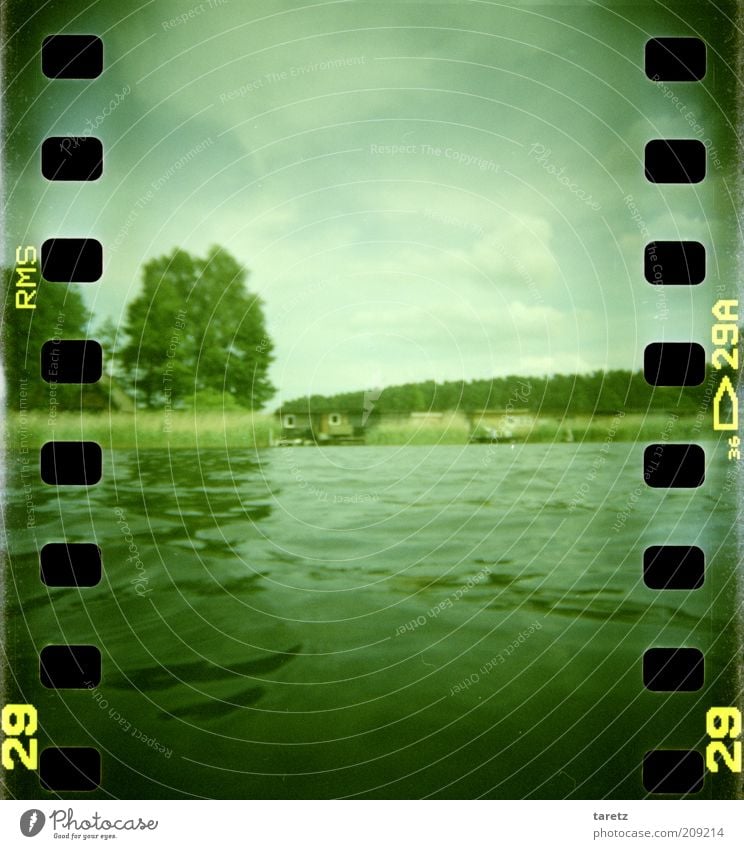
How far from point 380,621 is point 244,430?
2.87ft

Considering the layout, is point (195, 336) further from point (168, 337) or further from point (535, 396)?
point (535, 396)

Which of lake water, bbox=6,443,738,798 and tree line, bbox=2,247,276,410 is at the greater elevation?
tree line, bbox=2,247,276,410

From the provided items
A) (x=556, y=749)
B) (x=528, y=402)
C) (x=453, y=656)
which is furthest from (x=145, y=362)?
(x=556, y=749)

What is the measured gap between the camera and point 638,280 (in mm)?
1850

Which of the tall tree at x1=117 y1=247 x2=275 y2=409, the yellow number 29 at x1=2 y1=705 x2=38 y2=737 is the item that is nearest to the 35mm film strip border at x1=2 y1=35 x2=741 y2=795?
the yellow number 29 at x1=2 y1=705 x2=38 y2=737

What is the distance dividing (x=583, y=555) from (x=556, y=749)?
726 mm

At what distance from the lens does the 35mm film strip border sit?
1825 millimetres

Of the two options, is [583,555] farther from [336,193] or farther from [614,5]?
[614,5]

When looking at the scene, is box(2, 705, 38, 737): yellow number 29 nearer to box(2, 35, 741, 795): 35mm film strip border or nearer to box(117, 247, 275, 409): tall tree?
box(2, 35, 741, 795): 35mm film strip border

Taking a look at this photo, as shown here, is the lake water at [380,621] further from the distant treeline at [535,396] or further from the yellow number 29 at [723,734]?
the distant treeline at [535,396]

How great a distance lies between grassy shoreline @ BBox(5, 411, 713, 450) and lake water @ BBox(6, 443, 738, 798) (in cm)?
5

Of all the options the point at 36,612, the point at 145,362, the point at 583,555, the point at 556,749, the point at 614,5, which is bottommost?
the point at 556,749

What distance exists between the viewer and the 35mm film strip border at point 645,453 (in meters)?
1.83

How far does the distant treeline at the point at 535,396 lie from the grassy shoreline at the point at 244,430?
0.05 metres
